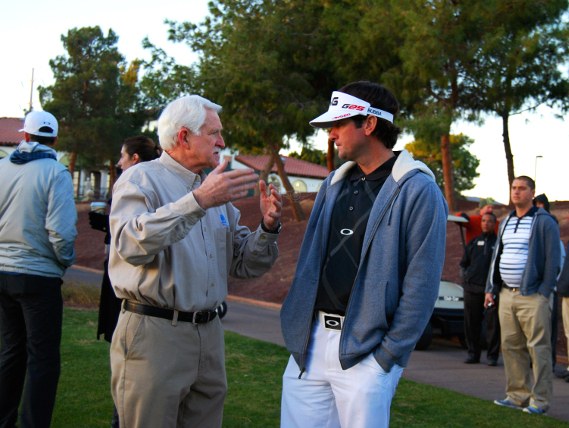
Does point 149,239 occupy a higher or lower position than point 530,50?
lower

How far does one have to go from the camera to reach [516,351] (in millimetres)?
6289

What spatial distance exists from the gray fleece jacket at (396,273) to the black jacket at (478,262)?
644 cm

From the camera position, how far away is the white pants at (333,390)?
2.83m

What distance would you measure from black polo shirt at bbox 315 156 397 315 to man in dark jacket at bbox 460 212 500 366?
634cm

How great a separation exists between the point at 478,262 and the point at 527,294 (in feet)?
10.2

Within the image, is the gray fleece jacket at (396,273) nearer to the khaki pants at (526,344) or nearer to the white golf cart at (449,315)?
the khaki pants at (526,344)

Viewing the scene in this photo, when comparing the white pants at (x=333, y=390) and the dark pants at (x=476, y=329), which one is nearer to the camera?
the white pants at (x=333, y=390)

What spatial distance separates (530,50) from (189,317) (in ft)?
57.7

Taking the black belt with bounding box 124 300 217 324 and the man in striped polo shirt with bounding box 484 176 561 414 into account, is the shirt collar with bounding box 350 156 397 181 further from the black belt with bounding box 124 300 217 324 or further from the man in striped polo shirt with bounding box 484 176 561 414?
the man in striped polo shirt with bounding box 484 176 561 414

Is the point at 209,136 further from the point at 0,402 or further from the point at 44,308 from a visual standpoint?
the point at 0,402

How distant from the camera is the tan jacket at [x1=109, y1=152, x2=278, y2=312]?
262 centimetres

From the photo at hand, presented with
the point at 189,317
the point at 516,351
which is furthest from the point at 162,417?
the point at 516,351

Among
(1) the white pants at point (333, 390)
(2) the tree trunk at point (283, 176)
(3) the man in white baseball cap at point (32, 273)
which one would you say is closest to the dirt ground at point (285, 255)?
(2) the tree trunk at point (283, 176)

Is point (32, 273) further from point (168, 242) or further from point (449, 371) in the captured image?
point (449, 371)
